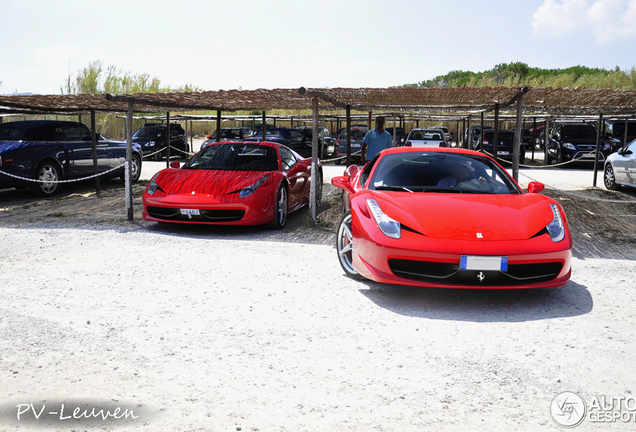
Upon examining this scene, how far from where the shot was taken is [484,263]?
4465 millimetres

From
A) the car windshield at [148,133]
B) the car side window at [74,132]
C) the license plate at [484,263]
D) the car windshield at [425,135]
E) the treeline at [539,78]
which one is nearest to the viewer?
the license plate at [484,263]

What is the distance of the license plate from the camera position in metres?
4.46

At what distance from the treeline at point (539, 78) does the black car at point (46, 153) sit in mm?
18126

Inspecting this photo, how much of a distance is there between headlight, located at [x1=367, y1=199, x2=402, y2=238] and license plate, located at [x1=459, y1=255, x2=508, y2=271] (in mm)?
579

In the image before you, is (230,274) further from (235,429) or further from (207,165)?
(207,165)

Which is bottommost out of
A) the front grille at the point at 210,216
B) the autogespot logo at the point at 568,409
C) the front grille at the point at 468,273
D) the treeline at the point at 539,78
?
the autogespot logo at the point at 568,409

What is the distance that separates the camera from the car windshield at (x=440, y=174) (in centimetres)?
572

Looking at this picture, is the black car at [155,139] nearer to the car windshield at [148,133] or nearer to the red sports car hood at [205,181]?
the car windshield at [148,133]

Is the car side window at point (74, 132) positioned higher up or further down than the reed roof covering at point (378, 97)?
further down

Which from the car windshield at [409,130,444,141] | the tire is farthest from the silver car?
the tire

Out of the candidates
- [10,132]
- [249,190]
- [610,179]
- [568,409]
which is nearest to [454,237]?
[568,409]

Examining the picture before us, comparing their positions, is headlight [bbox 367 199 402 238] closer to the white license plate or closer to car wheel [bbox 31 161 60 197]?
the white license plate

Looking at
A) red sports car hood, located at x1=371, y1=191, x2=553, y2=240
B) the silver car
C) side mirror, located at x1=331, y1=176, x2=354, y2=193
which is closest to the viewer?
red sports car hood, located at x1=371, y1=191, x2=553, y2=240

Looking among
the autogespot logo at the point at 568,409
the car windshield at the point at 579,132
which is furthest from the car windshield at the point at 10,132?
the car windshield at the point at 579,132
